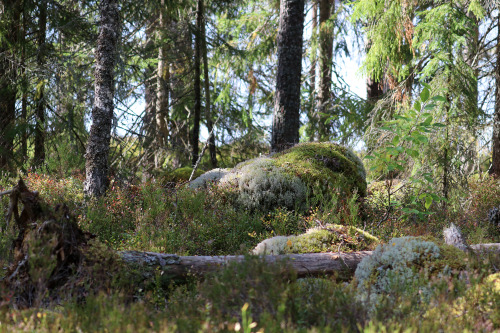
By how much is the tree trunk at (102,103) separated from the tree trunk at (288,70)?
387 centimetres

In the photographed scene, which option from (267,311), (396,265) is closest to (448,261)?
(396,265)

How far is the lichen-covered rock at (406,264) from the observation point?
12.1 feet

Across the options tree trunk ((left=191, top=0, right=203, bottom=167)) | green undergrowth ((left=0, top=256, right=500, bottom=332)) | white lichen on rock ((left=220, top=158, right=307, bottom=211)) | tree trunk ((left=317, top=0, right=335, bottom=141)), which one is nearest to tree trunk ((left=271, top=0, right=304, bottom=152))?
white lichen on rock ((left=220, top=158, right=307, bottom=211))

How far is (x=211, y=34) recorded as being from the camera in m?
13.4

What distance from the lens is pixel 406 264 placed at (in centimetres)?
390

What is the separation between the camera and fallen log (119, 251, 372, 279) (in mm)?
4027

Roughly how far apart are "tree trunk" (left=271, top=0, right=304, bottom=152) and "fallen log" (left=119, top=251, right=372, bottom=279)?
5145 millimetres

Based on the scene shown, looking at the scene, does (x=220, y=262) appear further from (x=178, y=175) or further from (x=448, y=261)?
(x=178, y=175)

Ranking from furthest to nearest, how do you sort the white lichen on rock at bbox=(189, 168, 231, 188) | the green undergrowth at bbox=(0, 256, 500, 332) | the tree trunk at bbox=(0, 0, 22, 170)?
the tree trunk at bbox=(0, 0, 22, 170) < the white lichen on rock at bbox=(189, 168, 231, 188) < the green undergrowth at bbox=(0, 256, 500, 332)

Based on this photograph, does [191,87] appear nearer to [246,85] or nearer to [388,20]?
[246,85]

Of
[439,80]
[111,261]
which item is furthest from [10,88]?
[439,80]

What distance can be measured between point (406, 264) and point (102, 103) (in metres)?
6.10

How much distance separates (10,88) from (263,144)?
27.0 feet

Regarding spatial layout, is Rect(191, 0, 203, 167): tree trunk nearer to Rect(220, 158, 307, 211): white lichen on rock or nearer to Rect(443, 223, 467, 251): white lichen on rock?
Rect(220, 158, 307, 211): white lichen on rock
